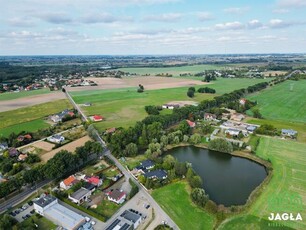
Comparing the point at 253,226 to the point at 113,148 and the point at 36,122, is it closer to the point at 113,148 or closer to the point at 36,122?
the point at 113,148

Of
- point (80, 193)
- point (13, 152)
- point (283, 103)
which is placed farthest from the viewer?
point (283, 103)

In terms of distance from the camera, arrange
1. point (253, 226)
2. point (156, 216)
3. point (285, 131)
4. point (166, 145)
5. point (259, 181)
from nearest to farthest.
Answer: point (253, 226) < point (156, 216) < point (259, 181) < point (166, 145) < point (285, 131)

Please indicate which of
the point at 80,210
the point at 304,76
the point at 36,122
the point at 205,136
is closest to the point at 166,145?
the point at 205,136

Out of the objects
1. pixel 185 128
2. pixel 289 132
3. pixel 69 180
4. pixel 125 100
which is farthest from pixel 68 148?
pixel 289 132

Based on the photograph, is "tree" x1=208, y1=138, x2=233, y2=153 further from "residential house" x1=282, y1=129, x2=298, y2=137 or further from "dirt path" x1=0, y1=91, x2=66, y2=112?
"dirt path" x1=0, y1=91, x2=66, y2=112

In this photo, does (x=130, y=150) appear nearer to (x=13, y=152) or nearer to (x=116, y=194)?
(x=116, y=194)

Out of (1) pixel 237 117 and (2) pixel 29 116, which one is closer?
(1) pixel 237 117
